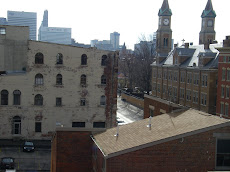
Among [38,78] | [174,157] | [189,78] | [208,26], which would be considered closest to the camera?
[174,157]

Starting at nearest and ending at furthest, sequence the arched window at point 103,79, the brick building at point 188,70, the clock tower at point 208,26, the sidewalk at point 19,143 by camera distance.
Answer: the sidewalk at point 19,143
the arched window at point 103,79
the brick building at point 188,70
the clock tower at point 208,26

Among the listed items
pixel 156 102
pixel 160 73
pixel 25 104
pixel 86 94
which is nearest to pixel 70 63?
pixel 86 94

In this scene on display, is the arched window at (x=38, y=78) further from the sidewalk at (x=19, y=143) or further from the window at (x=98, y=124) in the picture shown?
the window at (x=98, y=124)

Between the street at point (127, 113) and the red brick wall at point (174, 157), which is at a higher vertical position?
the red brick wall at point (174, 157)

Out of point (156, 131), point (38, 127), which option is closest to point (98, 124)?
point (38, 127)

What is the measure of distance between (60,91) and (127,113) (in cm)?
2637

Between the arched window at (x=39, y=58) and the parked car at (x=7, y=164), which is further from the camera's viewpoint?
the arched window at (x=39, y=58)

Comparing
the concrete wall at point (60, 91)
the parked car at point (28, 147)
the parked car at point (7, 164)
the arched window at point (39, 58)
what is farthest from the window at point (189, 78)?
the parked car at point (7, 164)

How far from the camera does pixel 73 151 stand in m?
25.3

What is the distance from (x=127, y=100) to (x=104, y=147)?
69044mm

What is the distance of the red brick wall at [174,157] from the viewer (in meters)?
19.8

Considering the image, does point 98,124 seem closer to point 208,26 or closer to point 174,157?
point 174,157

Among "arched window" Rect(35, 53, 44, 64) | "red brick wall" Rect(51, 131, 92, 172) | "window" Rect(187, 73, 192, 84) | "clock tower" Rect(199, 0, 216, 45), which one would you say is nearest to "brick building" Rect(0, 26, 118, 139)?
"arched window" Rect(35, 53, 44, 64)

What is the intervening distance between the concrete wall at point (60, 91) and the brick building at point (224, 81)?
1610 centimetres
